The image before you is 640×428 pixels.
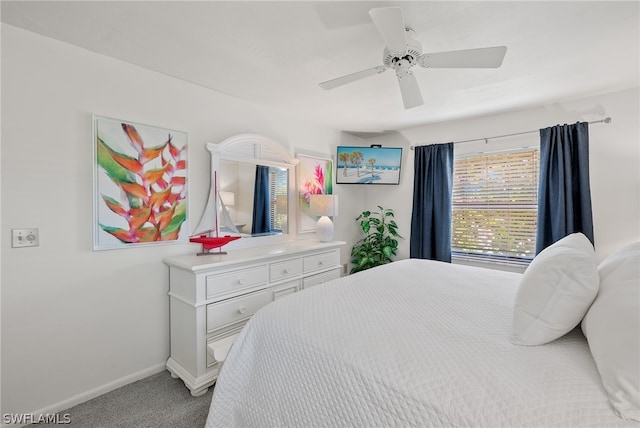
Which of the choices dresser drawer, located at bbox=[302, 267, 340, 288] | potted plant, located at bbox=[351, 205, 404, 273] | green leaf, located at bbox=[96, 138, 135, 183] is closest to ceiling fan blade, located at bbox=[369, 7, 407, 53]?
green leaf, located at bbox=[96, 138, 135, 183]

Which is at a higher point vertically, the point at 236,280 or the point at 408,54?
the point at 408,54

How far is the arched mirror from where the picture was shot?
251 cm

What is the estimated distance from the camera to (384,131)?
395cm

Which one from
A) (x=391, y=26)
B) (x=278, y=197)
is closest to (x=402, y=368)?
(x=391, y=26)

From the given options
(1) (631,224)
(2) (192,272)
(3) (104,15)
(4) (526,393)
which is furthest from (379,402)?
(1) (631,224)

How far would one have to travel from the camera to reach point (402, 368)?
3.18 feet

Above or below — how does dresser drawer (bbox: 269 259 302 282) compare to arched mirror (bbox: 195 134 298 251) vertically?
below

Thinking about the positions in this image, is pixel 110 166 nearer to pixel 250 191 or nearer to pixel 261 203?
pixel 250 191

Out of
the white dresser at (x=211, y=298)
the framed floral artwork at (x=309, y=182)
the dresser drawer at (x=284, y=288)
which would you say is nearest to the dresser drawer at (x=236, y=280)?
the white dresser at (x=211, y=298)

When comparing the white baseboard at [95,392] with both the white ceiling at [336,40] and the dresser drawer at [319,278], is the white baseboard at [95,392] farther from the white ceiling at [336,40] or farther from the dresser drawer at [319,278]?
the white ceiling at [336,40]

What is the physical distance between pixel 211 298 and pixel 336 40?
6.25 feet

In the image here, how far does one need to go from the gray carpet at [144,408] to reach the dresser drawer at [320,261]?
1258 mm

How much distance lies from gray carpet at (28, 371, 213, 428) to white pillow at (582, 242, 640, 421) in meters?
1.90

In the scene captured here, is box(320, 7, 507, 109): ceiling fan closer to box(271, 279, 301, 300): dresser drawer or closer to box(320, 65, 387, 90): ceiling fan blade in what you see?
box(320, 65, 387, 90): ceiling fan blade
